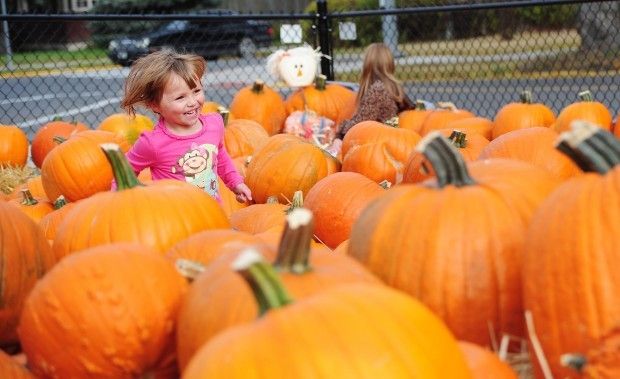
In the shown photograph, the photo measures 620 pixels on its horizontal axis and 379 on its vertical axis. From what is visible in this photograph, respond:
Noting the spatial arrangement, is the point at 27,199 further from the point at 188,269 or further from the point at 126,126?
the point at 188,269

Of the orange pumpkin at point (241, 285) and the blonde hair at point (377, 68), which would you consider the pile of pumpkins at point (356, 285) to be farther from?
the blonde hair at point (377, 68)

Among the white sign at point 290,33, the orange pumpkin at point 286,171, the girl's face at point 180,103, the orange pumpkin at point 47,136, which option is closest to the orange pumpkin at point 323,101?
the white sign at point 290,33

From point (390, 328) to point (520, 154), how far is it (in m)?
1.82

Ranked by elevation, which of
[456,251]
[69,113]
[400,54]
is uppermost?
[456,251]

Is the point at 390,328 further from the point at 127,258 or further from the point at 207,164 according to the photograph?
the point at 207,164

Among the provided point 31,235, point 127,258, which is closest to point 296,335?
point 127,258

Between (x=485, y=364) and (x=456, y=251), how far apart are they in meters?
0.25

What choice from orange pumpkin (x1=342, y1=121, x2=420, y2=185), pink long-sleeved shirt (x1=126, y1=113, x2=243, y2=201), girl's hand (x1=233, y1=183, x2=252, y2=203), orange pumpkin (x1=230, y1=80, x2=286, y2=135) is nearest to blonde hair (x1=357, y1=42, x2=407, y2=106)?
orange pumpkin (x1=230, y1=80, x2=286, y2=135)

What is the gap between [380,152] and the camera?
4.54 meters

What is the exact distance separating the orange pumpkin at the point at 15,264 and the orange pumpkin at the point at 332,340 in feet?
2.80

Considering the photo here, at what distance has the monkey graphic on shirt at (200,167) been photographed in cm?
407

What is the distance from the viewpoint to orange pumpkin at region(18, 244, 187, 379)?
1683 millimetres

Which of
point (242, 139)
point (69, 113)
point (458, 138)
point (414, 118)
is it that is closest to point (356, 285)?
point (458, 138)

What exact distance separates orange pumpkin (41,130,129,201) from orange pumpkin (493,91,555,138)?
7.86ft
